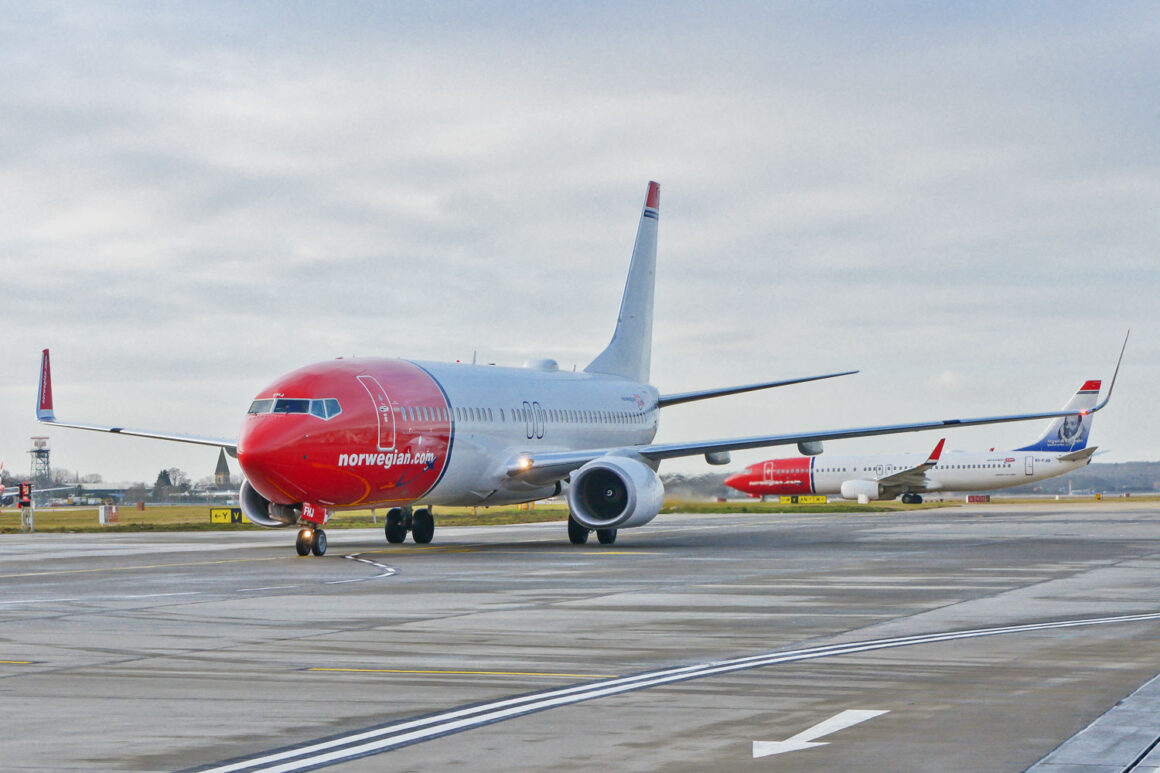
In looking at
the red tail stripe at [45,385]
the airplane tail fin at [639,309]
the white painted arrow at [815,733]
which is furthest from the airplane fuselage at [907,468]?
the white painted arrow at [815,733]

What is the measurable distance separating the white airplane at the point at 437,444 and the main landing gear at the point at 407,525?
0.11 ft

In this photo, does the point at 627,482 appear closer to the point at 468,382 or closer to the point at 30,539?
the point at 468,382

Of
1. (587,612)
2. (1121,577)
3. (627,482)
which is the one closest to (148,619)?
(587,612)

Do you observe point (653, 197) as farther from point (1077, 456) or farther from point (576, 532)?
point (1077, 456)

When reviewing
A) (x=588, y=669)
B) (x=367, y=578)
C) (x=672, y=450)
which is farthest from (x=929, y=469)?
(x=588, y=669)

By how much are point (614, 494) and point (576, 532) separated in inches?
52.4

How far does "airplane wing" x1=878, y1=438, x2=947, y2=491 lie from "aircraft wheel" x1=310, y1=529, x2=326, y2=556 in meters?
53.6

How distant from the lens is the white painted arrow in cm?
730

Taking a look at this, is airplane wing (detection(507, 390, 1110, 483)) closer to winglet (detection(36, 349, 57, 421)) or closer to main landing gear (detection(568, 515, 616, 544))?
main landing gear (detection(568, 515, 616, 544))

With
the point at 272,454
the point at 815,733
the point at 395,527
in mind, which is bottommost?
the point at 815,733

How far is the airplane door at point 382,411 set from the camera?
91.5 feet

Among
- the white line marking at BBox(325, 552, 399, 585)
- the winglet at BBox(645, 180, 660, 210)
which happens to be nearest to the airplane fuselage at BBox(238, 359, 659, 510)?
the white line marking at BBox(325, 552, 399, 585)

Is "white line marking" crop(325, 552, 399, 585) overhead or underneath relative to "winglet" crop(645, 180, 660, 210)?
underneath

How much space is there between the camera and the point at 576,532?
1246 inches
